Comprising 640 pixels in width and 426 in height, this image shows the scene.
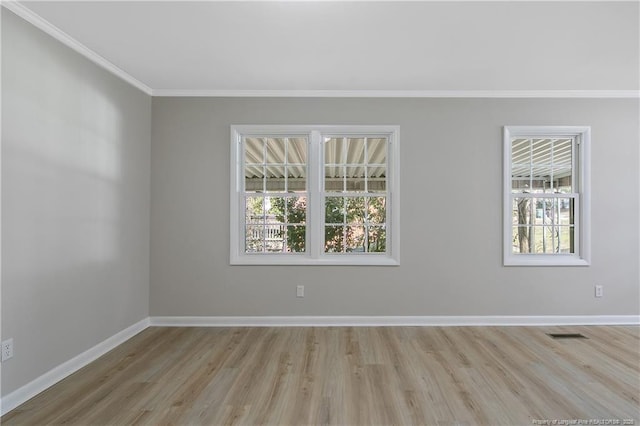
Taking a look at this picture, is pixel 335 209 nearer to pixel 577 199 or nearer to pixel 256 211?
pixel 256 211

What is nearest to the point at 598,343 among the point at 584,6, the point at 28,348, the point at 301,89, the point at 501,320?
the point at 501,320

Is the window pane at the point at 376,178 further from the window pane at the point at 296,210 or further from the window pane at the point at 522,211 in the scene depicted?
the window pane at the point at 522,211

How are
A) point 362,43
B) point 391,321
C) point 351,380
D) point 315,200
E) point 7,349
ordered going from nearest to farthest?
point 7,349 → point 351,380 → point 362,43 → point 391,321 → point 315,200

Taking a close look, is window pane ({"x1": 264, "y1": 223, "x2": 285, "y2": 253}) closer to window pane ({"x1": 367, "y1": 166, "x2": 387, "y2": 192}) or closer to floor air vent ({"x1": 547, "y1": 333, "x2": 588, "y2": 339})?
window pane ({"x1": 367, "y1": 166, "x2": 387, "y2": 192})

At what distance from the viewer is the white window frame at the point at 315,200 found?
154 inches

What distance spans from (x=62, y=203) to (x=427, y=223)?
3.37 metres

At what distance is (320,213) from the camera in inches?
157

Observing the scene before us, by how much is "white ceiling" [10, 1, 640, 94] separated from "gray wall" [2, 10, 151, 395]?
1.17 feet

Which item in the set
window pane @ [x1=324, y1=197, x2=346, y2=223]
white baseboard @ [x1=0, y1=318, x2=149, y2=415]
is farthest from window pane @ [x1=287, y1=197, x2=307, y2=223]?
white baseboard @ [x1=0, y1=318, x2=149, y2=415]

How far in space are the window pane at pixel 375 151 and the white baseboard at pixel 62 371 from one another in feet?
10.1

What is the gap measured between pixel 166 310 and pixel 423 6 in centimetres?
375

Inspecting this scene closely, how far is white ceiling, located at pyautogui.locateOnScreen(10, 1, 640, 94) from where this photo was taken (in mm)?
2326

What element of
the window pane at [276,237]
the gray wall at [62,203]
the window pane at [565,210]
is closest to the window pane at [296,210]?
the window pane at [276,237]

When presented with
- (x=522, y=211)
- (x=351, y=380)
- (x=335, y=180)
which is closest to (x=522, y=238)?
(x=522, y=211)
